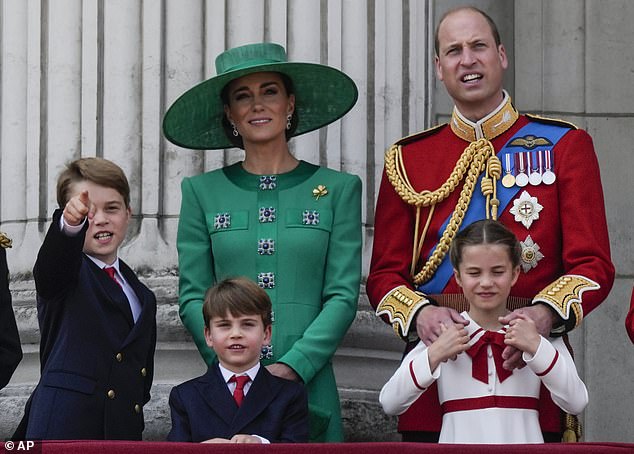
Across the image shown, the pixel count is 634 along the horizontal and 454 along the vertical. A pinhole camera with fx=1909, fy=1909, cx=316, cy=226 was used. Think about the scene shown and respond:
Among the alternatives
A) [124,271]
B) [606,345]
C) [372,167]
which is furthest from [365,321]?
[606,345]

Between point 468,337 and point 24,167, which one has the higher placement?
point 24,167

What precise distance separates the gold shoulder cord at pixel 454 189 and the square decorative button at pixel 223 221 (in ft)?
1.62

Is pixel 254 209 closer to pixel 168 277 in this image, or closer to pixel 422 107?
pixel 168 277

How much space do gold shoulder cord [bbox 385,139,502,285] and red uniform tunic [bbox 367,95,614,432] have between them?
0.02 meters

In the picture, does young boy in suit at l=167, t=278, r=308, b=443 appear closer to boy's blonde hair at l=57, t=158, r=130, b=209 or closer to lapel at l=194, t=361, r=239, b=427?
lapel at l=194, t=361, r=239, b=427

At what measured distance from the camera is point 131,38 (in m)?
6.29

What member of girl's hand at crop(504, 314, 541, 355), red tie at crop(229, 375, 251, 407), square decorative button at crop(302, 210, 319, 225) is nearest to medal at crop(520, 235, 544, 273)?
girl's hand at crop(504, 314, 541, 355)

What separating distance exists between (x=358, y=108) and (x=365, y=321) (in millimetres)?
733

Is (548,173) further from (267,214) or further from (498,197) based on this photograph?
(267,214)

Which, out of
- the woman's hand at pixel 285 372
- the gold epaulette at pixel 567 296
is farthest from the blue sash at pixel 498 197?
the woman's hand at pixel 285 372

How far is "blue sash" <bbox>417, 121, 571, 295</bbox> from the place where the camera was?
5.41m

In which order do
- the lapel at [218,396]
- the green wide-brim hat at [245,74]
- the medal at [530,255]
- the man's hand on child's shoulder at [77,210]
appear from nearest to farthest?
the man's hand on child's shoulder at [77,210], the lapel at [218,396], the medal at [530,255], the green wide-brim hat at [245,74]

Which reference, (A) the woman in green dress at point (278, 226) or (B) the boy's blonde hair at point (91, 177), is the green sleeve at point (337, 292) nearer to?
(A) the woman in green dress at point (278, 226)

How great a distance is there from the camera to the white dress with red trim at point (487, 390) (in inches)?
198
